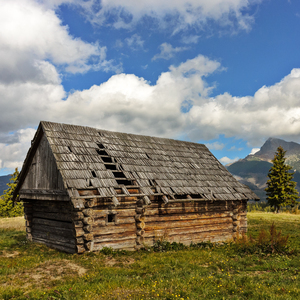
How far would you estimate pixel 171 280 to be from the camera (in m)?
7.25

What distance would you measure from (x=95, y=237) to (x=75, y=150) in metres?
4.16

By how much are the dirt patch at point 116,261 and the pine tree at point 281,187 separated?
3263cm

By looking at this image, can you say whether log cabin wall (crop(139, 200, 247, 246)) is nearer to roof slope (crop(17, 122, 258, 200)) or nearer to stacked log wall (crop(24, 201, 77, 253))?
roof slope (crop(17, 122, 258, 200))

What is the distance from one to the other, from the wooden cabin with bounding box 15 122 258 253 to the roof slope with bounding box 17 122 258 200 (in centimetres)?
5

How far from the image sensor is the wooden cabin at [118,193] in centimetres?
1130

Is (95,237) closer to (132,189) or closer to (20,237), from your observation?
(132,189)

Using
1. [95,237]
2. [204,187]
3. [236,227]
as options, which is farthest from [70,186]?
[236,227]

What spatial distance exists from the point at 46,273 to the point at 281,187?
3612 centimetres

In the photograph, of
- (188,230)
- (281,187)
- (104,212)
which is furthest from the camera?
(281,187)

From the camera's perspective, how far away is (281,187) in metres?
37.4

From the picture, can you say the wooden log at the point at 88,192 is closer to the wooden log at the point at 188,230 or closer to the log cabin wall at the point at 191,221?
the log cabin wall at the point at 191,221

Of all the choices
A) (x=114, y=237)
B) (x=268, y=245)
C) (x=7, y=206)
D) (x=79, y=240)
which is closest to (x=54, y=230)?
(x=79, y=240)

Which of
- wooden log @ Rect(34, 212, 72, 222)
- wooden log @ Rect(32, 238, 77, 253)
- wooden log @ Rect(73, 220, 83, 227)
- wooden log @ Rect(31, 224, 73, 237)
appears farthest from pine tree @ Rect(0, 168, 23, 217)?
wooden log @ Rect(73, 220, 83, 227)

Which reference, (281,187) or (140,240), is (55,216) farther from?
(281,187)
